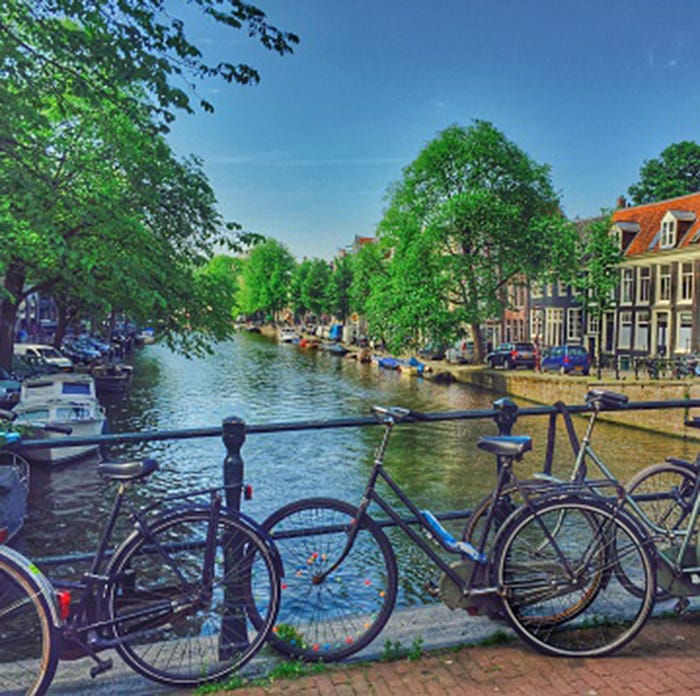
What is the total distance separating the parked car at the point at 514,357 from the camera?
132ft

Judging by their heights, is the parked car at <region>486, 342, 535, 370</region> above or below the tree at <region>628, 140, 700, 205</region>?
below

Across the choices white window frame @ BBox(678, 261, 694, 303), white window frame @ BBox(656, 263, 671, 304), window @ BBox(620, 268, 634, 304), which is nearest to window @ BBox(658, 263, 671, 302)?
white window frame @ BBox(656, 263, 671, 304)

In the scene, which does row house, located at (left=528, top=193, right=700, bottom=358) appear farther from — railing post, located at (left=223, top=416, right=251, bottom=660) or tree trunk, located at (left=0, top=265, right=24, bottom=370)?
railing post, located at (left=223, top=416, right=251, bottom=660)

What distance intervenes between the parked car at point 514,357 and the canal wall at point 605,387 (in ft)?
5.63

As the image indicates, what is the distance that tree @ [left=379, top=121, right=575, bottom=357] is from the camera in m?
38.2

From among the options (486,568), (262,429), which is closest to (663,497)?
(486,568)

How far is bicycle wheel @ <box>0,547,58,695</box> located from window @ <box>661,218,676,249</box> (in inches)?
1574

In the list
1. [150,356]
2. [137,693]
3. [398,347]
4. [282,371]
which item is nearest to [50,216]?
[137,693]

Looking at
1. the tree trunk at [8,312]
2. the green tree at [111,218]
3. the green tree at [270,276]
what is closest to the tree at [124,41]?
the green tree at [111,218]

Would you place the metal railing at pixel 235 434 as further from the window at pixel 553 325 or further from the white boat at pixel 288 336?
the white boat at pixel 288 336

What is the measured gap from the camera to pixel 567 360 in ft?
113

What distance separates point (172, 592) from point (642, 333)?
4038 centimetres

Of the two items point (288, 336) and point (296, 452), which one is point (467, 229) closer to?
point (296, 452)

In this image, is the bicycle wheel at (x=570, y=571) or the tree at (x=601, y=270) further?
the tree at (x=601, y=270)
